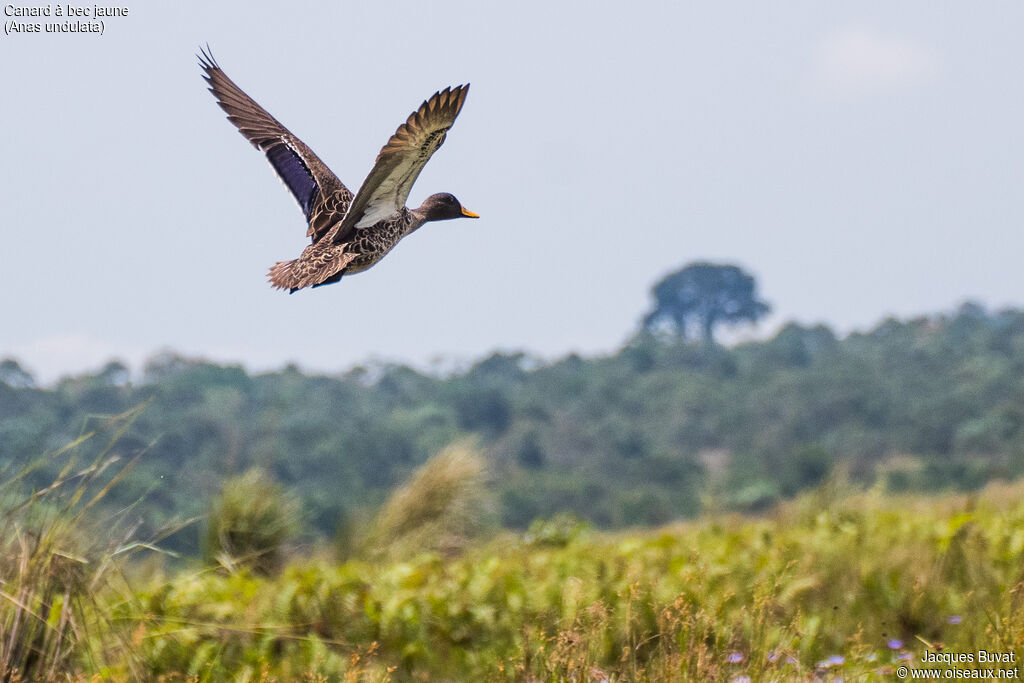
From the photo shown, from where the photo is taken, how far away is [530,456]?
43594 mm

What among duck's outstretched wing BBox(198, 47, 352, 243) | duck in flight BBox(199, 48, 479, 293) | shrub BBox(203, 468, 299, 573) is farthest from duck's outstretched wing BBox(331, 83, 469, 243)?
shrub BBox(203, 468, 299, 573)

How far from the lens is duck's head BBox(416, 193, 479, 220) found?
1411 mm

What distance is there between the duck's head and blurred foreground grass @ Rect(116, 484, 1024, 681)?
4.74 feet

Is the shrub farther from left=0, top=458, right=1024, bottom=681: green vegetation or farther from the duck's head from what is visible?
the duck's head

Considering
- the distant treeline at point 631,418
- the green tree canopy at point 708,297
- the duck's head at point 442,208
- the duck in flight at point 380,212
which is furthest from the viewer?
the green tree canopy at point 708,297

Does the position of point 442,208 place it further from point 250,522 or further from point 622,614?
point 250,522

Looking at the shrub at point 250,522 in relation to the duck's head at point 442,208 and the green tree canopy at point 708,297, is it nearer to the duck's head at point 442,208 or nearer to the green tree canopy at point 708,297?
the duck's head at point 442,208

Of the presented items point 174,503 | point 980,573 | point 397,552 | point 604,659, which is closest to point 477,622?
point 604,659

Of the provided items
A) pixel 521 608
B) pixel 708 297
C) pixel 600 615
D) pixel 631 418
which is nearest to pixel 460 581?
pixel 521 608

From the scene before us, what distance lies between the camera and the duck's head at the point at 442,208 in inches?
55.6

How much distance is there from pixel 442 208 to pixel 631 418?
150 ft

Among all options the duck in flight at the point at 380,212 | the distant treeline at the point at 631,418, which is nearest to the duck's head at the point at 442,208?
the duck in flight at the point at 380,212

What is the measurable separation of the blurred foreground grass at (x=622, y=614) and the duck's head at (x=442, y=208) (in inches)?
56.9

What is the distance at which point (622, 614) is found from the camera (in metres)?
3.56
